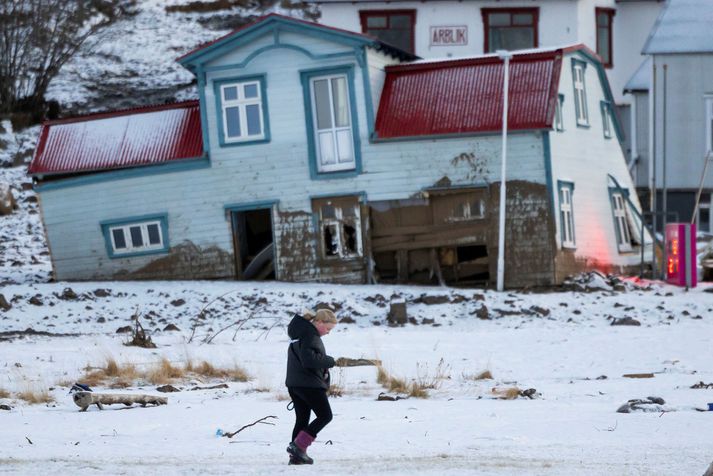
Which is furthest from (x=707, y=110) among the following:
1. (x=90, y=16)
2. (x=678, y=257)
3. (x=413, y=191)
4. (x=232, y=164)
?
(x=90, y=16)

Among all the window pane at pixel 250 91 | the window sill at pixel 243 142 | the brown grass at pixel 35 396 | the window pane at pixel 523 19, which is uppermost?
the window pane at pixel 523 19

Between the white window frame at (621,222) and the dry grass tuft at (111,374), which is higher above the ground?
the dry grass tuft at (111,374)

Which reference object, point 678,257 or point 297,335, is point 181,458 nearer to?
point 297,335

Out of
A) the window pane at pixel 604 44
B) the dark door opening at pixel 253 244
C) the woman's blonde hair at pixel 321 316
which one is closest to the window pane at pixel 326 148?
the dark door opening at pixel 253 244

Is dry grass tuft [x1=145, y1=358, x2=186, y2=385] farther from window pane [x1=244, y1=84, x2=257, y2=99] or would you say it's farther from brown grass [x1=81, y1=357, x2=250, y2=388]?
window pane [x1=244, y1=84, x2=257, y2=99]

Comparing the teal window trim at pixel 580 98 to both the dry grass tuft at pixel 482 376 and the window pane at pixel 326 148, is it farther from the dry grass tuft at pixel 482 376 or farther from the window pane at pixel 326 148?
the dry grass tuft at pixel 482 376

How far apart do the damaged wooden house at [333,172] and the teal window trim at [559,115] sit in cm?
9

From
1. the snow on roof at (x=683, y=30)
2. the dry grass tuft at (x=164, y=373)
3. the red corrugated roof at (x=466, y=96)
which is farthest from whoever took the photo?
the snow on roof at (x=683, y=30)

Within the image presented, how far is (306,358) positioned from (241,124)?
20169 millimetres

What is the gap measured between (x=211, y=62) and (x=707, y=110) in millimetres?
15358

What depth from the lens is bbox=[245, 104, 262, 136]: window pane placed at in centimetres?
3225

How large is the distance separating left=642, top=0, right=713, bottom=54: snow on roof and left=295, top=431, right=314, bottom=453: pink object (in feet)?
96.7

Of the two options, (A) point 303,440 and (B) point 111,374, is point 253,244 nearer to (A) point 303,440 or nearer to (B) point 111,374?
(B) point 111,374

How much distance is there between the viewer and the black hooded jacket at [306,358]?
41.3ft
